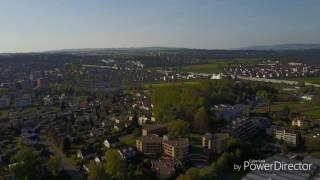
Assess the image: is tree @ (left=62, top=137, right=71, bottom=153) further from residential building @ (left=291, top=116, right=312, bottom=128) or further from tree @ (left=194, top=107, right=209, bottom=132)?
residential building @ (left=291, top=116, right=312, bottom=128)

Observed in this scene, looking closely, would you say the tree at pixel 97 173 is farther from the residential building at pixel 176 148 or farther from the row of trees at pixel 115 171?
the residential building at pixel 176 148

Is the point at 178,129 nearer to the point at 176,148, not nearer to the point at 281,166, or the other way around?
the point at 176,148

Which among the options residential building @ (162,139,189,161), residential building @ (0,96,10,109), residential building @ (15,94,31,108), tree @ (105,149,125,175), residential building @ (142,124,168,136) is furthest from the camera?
residential building @ (15,94,31,108)

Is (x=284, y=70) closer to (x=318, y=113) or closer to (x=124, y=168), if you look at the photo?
(x=318, y=113)

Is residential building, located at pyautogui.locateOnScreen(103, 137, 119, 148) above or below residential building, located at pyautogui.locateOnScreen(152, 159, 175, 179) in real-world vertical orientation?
below

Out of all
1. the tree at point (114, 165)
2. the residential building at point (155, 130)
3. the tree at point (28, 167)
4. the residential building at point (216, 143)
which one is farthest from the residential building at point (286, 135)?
the tree at point (28, 167)

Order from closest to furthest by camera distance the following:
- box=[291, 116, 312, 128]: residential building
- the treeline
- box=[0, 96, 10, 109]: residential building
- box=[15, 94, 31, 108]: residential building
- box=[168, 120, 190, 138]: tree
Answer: box=[168, 120, 190, 138]: tree → box=[291, 116, 312, 128]: residential building → the treeline → box=[0, 96, 10, 109]: residential building → box=[15, 94, 31, 108]: residential building

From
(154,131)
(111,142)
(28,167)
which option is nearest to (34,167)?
(28,167)

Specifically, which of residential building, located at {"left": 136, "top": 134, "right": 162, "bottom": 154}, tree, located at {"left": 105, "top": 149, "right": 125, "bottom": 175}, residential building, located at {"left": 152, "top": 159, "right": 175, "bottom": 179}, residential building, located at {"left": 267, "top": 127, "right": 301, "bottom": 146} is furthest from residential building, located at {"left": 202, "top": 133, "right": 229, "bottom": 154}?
tree, located at {"left": 105, "top": 149, "right": 125, "bottom": 175}

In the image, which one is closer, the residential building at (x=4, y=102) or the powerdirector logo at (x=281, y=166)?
the powerdirector logo at (x=281, y=166)
